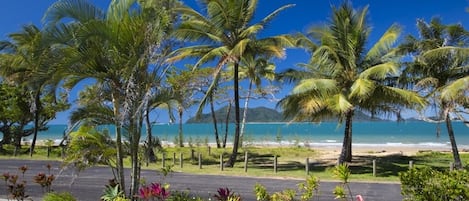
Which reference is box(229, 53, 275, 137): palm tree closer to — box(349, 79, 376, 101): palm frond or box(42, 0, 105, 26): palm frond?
box(349, 79, 376, 101): palm frond

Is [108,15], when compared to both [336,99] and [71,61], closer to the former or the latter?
[71,61]

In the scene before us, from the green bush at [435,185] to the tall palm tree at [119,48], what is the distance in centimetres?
426

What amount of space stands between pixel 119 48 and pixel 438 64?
58.5 feet

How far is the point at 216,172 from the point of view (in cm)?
1961

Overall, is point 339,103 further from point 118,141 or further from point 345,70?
point 118,141

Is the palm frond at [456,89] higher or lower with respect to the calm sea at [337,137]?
higher

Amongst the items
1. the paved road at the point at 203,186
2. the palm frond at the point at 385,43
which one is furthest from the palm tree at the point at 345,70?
the paved road at the point at 203,186

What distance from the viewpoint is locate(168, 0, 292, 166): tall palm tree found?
21250 mm

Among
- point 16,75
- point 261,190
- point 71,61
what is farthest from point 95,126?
point 16,75

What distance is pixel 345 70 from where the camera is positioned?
22.1 meters

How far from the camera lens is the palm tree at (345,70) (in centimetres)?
2103

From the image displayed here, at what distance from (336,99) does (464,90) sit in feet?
17.9

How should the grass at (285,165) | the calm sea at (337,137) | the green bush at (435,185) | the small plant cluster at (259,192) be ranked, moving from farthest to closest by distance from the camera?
the calm sea at (337,137) → the grass at (285,165) → the small plant cluster at (259,192) → the green bush at (435,185)

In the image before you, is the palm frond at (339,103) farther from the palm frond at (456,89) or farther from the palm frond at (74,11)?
the palm frond at (74,11)
